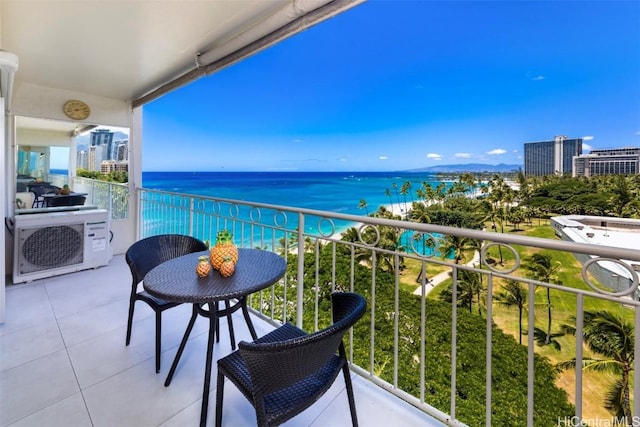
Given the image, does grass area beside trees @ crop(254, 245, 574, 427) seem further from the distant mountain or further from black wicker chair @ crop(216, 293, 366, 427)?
the distant mountain

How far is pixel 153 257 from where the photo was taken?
206 centimetres

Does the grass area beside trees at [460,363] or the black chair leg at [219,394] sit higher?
the black chair leg at [219,394]

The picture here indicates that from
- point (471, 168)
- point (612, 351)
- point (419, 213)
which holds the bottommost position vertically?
point (612, 351)

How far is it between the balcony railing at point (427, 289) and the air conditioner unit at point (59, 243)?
80cm

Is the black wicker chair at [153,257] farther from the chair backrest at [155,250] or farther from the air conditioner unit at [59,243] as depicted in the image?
the air conditioner unit at [59,243]

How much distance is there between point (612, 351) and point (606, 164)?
608 cm

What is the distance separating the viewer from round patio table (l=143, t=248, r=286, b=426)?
125cm

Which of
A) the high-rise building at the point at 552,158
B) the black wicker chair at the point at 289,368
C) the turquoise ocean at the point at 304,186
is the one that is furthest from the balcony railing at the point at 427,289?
the turquoise ocean at the point at 304,186

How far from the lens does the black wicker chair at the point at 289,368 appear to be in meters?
0.84

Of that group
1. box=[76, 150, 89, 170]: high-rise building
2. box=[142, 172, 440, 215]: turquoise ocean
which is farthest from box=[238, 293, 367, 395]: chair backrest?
box=[142, 172, 440, 215]: turquoise ocean

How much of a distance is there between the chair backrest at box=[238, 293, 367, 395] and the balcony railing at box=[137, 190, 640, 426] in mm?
547

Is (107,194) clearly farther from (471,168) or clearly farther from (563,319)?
(471,168)

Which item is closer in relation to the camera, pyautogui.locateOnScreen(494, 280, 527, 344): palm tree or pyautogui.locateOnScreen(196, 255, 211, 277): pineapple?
pyautogui.locateOnScreen(196, 255, 211, 277): pineapple

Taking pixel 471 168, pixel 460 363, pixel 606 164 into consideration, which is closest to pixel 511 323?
pixel 460 363
